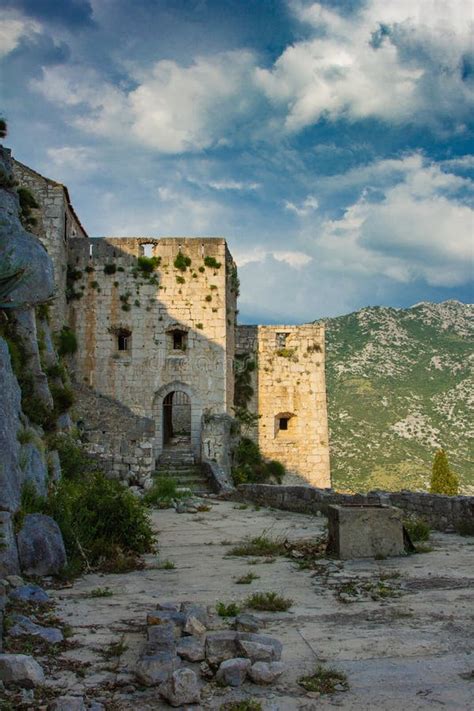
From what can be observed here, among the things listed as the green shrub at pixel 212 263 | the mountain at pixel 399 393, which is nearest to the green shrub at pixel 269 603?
the green shrub at pixel 212 263

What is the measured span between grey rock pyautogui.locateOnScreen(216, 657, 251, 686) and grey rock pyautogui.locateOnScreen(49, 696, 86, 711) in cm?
101

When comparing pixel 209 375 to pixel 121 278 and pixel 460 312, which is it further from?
pixel 460 312

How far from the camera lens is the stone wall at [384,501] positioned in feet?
37.9

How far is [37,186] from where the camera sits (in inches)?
933

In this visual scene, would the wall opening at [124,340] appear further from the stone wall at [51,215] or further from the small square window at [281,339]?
the small square window at [281,339]

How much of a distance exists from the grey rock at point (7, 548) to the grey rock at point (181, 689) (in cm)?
350

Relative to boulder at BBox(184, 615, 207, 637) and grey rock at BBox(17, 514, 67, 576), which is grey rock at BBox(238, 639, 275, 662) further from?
grey rock at BBox(17, 514, 67, 576)

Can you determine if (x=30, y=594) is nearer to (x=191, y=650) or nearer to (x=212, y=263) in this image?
(x=191, y=650)

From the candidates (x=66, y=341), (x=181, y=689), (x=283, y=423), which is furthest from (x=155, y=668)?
(x=283, y=423)

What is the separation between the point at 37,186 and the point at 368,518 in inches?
768

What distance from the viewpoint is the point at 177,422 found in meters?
35.2

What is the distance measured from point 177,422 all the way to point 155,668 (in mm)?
31045

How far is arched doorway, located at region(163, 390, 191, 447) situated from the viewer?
2748cm

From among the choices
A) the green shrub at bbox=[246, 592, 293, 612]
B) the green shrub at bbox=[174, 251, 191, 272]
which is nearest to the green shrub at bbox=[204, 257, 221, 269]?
the green shrub at bbox=[174, 251, 191, 272]
